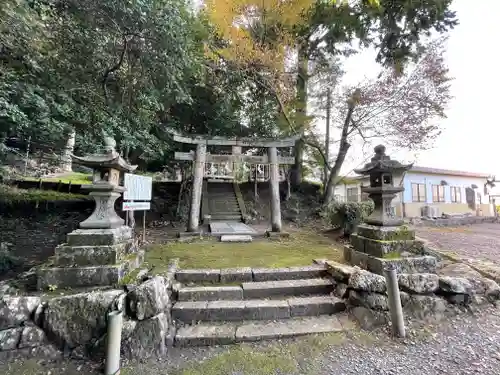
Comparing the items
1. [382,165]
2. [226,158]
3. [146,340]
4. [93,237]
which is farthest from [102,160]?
[382,165]

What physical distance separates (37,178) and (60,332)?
1144 centimetres

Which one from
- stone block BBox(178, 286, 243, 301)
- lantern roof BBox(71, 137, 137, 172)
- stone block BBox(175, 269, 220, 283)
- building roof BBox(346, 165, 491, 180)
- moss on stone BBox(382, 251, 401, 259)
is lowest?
stone block BBox(178, 286, 243, 301)

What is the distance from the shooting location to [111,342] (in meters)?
2.24

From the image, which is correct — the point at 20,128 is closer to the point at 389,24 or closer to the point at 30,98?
the point at 30,98

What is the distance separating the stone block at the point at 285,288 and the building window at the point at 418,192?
13611mm

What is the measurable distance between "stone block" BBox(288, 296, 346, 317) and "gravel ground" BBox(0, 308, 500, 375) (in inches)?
17.7

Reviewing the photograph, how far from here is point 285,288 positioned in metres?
3.53

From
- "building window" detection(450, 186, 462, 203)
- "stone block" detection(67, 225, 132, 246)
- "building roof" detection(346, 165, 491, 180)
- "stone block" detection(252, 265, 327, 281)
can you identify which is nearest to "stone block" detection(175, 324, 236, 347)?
"stone block" detection(252, 265, 327, 281)

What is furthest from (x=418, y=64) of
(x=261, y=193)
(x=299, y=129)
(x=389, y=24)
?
(x=261, y=193)

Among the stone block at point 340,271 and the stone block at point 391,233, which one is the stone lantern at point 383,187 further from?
the stone block at point 340,271

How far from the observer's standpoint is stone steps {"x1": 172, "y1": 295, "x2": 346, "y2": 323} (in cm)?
304

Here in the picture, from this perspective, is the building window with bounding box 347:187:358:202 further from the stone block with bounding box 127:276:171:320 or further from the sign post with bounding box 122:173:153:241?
the stone block with bounding box 127:276:171:320

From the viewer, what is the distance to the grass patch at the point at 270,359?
7.55 ft

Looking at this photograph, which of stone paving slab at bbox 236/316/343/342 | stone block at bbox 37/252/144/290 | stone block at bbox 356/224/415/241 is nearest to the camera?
stone paving slab at bbox 236/316/343/342
